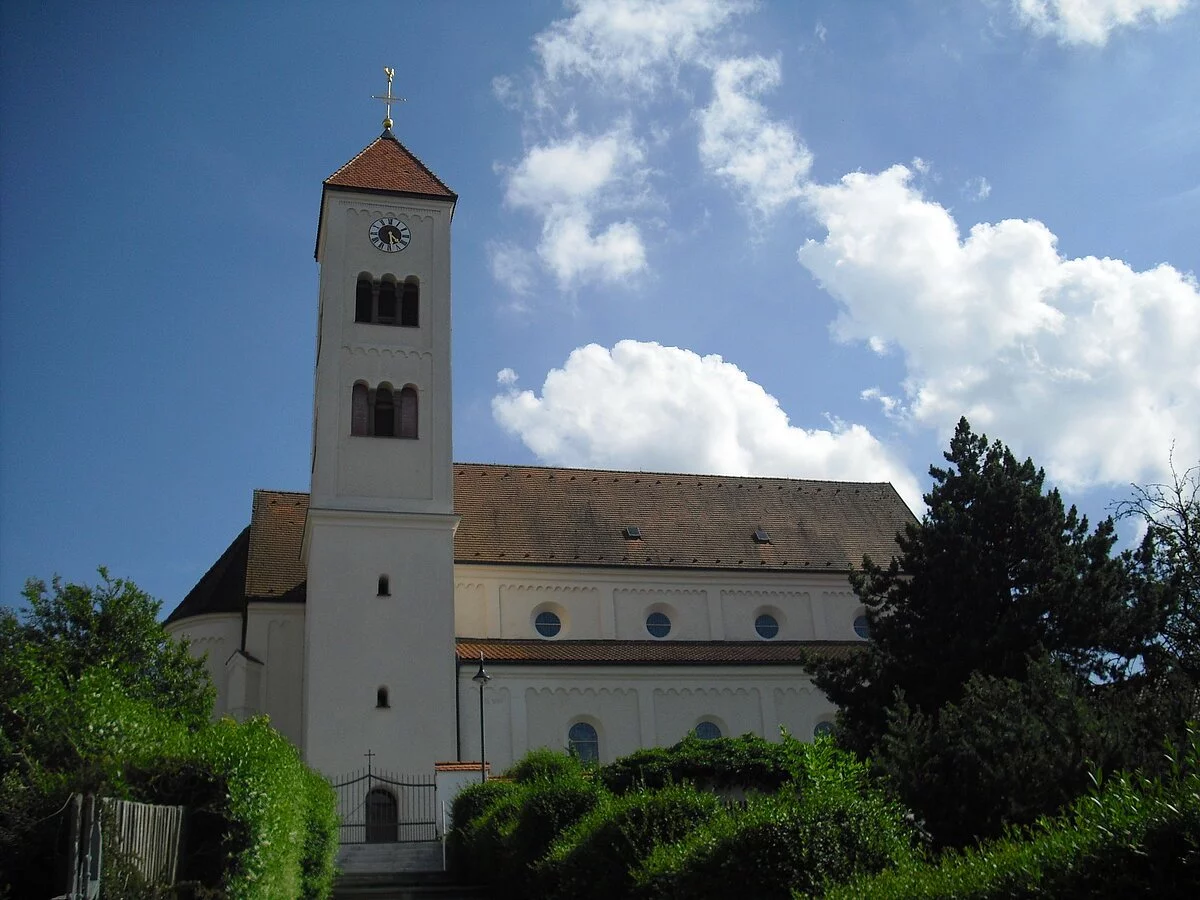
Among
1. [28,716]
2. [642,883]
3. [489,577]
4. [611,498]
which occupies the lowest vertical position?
[642,883]

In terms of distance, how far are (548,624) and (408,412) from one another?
856 cm

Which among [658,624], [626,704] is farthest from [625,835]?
[658,624]

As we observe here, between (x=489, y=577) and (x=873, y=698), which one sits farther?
(x=489, y=577)

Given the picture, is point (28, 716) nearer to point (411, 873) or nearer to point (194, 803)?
point (194, 803)

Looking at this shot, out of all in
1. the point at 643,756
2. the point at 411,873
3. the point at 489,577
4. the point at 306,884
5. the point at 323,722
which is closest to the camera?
the point at 306,884

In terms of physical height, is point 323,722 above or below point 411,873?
above

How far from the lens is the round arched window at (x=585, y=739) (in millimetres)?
33562

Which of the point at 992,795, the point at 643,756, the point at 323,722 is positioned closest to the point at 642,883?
the point at 992,795

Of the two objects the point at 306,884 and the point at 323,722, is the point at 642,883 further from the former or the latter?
the point at 323,722

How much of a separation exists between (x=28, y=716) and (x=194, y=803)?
11.9ft

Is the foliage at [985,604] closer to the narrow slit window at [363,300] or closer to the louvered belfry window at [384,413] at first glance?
the louvered belfry window at [384,413]

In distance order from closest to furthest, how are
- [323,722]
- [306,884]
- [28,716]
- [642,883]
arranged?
[642,883]
[28,716]
[306,884]
[323,722]

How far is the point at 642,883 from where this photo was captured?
1057 centimetres

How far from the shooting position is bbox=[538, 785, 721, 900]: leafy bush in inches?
462
